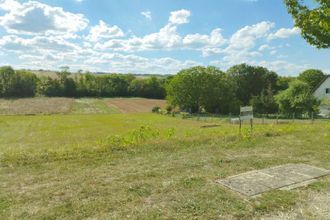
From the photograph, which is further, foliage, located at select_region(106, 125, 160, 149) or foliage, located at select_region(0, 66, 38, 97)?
foliage, located at select_region(0, 66, 38, 97)

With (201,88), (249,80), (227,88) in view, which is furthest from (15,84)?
(249,80)

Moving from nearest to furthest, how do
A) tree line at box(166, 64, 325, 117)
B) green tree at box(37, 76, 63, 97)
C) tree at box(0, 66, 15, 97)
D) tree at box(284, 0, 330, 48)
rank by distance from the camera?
1. tree at box(284, 0, 330, 48)
2. tree line at box(166, 64, 325, 117)
3. tree at box(0, 66, 15, 97)
4. green tree at box(37, 76, 63, 97)

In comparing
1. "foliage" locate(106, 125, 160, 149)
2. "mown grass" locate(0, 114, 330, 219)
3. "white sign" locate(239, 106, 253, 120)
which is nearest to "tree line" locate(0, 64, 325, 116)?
"white sign" locate(239, 106, 253, 120)

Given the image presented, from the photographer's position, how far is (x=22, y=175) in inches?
181

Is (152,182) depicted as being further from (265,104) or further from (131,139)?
(265,104)

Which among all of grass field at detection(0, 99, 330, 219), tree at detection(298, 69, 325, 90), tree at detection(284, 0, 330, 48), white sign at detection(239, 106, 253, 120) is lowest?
grass field at detection(0, 99, 330, 219)

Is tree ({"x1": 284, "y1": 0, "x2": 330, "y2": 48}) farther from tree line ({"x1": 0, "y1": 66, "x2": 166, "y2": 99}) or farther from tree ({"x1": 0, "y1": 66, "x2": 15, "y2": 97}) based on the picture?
tree ({"x1": 0, "y1": 66, "x2": 15, "y2": 97})

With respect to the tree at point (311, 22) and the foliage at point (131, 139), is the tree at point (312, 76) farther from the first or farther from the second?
the foliage at point (131, 139)

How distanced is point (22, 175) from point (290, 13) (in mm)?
7379

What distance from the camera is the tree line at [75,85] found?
70.7m

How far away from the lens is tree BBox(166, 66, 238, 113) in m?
48.0

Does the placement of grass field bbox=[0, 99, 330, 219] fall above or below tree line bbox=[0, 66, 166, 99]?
below

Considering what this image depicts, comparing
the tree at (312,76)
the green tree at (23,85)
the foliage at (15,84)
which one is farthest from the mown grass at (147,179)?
the green tree at (23,85)

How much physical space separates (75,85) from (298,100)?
5887 cm
